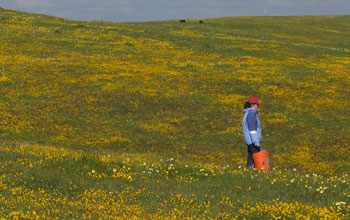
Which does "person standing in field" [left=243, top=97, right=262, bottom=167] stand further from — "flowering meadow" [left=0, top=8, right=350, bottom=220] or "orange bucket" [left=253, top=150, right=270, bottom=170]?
"flowering meadow" [left=0, top=8, right=350, bottom=220]

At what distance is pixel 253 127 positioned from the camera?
623 inches

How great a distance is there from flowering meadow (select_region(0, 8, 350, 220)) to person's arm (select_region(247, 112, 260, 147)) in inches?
65.7

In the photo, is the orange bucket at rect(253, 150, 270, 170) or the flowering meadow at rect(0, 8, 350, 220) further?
the orange bucket at rect(253, 150, 270, 170)

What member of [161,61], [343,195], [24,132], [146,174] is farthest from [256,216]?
[161,61]

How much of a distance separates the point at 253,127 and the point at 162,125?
10629 mm

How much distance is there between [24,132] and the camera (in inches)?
930

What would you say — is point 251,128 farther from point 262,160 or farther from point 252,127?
point 262,160

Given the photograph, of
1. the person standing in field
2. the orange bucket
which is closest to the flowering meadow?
the orange bucket

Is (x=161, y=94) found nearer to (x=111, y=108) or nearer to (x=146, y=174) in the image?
(x=111, y=108)

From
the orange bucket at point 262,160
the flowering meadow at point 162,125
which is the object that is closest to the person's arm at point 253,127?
the orange bucket at point 262,160

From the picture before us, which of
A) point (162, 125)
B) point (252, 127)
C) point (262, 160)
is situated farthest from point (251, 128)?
point (162, 125)

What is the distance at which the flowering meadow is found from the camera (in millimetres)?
10422

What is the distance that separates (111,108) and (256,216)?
19.9 meters

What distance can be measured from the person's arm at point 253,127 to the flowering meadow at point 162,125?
1.67 meters
